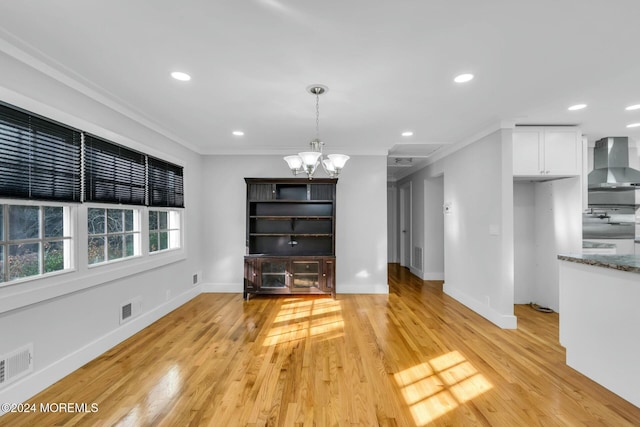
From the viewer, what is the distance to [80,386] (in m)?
2.38

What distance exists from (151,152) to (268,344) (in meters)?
2.84

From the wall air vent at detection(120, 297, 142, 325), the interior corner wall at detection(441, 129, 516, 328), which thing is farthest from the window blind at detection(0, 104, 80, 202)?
the interior corner wall at detection(441, 129, 516, 328)

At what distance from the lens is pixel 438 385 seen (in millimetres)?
2398

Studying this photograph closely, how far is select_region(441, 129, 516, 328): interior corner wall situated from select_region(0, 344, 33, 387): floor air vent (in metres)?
4.72

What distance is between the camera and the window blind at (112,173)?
111 inches

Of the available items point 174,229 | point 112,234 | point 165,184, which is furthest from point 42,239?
point 174,229

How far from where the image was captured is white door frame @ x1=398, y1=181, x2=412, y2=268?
782cm

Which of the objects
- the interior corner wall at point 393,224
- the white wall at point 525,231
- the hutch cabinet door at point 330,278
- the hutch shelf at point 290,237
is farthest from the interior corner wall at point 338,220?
the interior corner wall at point 393,224

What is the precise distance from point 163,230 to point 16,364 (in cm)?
227

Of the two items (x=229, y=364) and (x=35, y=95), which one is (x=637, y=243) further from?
(x=35, y=95)

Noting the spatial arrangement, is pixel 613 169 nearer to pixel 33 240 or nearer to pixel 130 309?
pixel 130 309

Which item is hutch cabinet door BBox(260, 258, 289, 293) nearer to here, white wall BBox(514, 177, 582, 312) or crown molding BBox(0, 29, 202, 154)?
crown molding BBox(0, 29, 202, 154)

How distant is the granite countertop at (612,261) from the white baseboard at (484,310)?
129cm

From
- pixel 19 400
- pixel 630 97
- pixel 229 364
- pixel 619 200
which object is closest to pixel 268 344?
pixel 229 364
